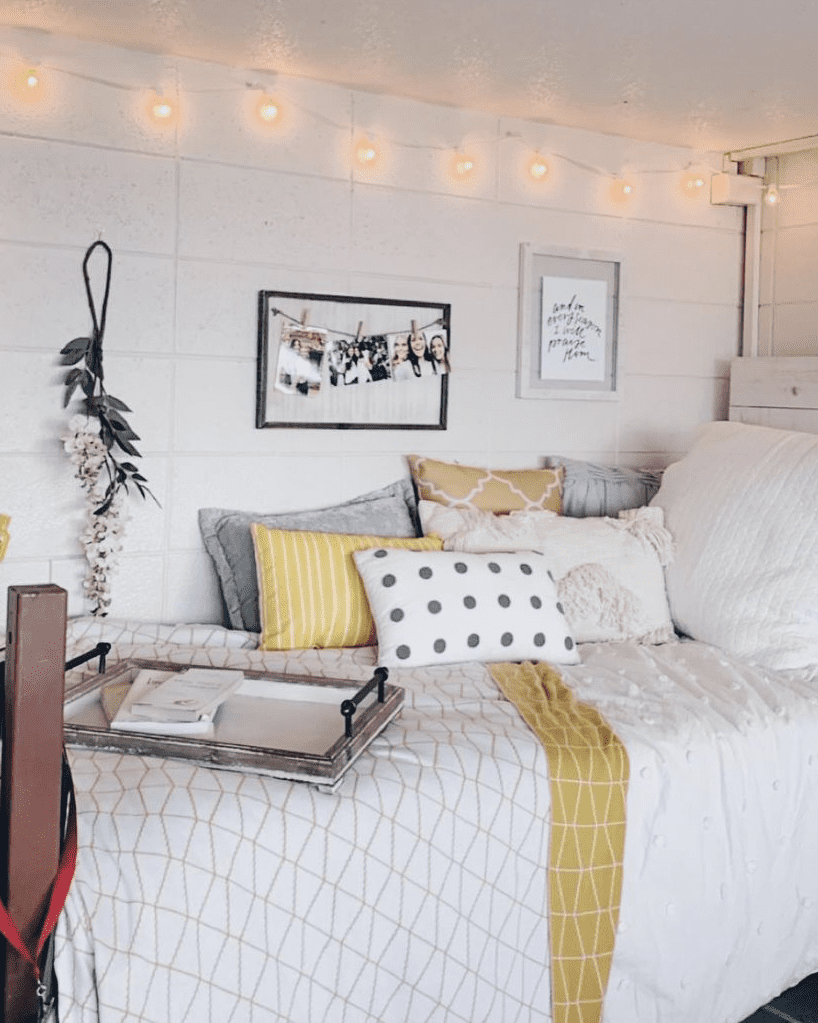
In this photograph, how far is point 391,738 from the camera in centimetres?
212

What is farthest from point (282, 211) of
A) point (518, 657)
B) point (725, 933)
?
point (725, 933)

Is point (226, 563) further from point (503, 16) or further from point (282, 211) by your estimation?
point (503, 16)

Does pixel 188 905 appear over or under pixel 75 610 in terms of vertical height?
under

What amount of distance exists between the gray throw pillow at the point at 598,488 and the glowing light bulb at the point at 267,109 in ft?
4.52

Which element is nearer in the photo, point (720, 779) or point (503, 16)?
point (720, 779)

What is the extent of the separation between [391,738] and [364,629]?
0.76 m

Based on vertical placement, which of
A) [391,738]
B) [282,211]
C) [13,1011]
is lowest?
[13,1011]

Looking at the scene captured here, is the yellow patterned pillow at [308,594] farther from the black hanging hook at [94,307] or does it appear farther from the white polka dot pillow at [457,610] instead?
the black hanging hook at [94,307]

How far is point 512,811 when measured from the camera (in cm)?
204

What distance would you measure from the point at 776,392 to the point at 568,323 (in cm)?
74

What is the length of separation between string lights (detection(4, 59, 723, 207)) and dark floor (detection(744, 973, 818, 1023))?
243 cm

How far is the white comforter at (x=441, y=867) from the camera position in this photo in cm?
167

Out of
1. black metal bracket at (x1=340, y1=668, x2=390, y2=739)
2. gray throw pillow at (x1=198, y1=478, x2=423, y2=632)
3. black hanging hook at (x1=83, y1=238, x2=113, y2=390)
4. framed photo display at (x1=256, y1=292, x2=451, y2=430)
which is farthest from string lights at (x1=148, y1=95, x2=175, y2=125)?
black metal bracket at (x1=340, y1=668, x2=390, y2=739)

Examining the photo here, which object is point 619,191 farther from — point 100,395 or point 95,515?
point 95,515
